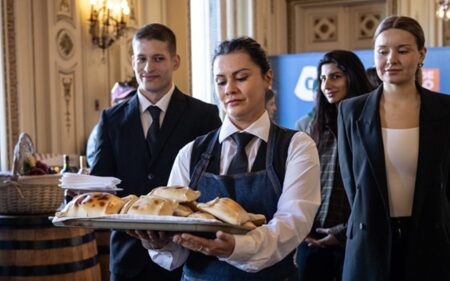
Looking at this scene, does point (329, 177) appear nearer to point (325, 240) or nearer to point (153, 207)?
point (325, 240)

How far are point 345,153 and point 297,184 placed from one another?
0.69 m

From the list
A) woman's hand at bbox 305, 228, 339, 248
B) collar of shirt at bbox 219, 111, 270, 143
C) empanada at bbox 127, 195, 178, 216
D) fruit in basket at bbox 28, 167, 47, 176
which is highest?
collar of shirt at bbox 219, 111, 270, 143

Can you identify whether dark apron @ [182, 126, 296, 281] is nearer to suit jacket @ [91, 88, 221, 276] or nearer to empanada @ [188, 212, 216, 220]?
empanada @ [188, 212, 216, 220]

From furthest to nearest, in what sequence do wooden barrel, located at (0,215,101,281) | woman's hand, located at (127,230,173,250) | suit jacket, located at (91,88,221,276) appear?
wooden barrel, located at (0,215,101,281)
suit jacket, located at (91,88,221,276)
woman's hand, located at (127,230,173,250)

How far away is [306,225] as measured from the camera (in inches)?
61.8

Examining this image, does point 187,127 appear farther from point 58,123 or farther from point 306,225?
point 58,123

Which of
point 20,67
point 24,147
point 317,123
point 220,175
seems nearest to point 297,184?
point 220,175

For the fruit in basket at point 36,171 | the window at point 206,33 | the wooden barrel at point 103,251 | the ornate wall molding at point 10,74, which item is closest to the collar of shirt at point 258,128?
the fruit in basket at point 36,171

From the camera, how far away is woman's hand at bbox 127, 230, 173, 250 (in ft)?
5.01

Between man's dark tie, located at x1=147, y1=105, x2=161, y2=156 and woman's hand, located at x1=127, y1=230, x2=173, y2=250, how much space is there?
603 millimetres

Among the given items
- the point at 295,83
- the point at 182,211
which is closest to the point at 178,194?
the point at 182,211

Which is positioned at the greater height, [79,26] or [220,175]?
[79,26]

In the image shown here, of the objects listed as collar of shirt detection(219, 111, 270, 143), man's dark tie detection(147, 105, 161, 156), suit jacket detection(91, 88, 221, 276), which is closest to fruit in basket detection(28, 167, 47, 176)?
suit jacket detection(91, 88, 221, 276)

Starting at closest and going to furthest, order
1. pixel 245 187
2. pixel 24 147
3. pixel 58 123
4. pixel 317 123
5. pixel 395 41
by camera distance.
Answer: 1. pixel 245 187
2. pixel 395 41
3. pixel 317 123
4. pixel 24 147
5. pixel 58 123
